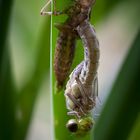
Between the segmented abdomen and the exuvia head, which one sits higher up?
the segmented abdomen

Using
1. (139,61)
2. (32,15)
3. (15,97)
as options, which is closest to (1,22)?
(15,97)

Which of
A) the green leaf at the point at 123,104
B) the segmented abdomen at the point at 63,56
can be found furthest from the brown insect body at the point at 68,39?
the green leaf at the point at 123,104

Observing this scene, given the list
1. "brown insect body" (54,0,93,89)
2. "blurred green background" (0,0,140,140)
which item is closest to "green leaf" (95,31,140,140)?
"blurred green background" (0,0,140,140)

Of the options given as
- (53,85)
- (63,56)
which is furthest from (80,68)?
(53,85)

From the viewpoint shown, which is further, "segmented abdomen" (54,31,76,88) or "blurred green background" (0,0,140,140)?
"blurred green background" (0,0,140,140)

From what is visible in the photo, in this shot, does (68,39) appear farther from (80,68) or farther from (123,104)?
(123,104)

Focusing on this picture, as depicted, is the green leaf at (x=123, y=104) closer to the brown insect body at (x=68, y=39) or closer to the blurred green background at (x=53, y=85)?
the blurred green background at (x=53, y=85)

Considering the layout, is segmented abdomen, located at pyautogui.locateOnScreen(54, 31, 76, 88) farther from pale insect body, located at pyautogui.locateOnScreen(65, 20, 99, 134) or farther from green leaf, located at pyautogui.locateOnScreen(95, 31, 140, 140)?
green leaf, located at pyautogui.locateOnScreen(95, 31, 140, 140)
